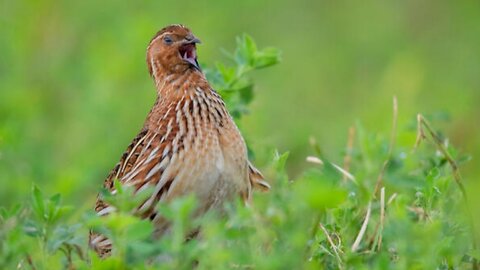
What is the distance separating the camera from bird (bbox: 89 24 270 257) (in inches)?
250

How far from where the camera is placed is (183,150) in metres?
6.43

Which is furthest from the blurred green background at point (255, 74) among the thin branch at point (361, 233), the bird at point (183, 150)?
the thin branch at point (361, 233)

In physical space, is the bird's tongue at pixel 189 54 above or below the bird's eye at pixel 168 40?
below

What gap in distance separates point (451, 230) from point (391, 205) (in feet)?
0.82

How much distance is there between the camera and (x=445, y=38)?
42.9 feet

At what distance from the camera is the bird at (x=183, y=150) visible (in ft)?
20.8

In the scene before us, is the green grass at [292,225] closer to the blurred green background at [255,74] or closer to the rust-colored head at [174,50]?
the rust-colored head at [174,50]

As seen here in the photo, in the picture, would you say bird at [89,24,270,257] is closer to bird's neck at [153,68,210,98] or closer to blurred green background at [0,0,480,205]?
bird's neck at [153,68,210,98]

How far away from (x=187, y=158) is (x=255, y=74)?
229 inches

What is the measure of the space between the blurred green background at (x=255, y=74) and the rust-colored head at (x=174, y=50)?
82 cm

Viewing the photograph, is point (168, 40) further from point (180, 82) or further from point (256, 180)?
point (256, 180)

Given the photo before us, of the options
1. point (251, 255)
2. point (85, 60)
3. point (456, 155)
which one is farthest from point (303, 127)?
point (251, 255)

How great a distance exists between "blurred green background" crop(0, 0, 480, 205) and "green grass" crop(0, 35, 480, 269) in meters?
0.75

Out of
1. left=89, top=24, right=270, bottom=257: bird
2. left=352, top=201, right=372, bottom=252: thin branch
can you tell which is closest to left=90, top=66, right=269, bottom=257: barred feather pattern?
left=89, top=24, right=270, bottom=257: bird
